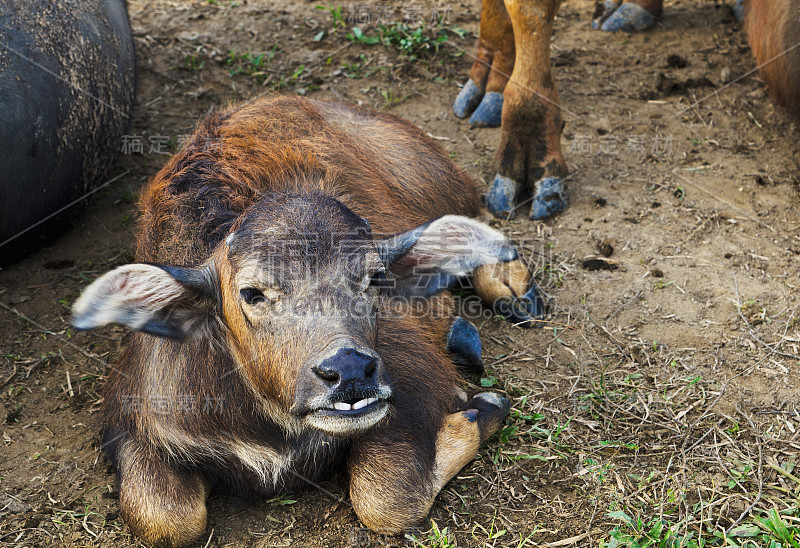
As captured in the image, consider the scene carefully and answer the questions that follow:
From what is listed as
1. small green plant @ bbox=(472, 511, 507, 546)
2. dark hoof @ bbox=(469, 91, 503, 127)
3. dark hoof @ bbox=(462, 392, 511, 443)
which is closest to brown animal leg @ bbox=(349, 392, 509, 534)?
dark hoof @ bbox=(462, 392, 511, 443)

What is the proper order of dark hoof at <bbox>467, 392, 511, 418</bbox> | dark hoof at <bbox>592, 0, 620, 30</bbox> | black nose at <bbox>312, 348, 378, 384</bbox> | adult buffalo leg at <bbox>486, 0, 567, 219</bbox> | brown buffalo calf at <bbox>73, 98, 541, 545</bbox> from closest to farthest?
black nose at <bbox>312, 348, 378, 384</bbox>
brown buffalo calf at <bbox>73, 98, 541, 545</bbox>
dark hoof at <bbox>467, 392, 511, 418</bbox>
adult buffalo leg at <bbox>486, 0, 567, 219</bbox>
dark hoof at <bbox>592, 0, 620, 30</bbox>

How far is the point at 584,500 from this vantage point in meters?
4.00

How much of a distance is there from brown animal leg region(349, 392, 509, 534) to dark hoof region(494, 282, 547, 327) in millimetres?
1150

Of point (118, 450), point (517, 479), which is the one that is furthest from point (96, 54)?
point (517, 479)

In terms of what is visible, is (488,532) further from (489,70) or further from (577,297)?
(489,70)

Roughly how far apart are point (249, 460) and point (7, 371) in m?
1.94

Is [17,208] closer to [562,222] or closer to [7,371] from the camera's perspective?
[7,371]

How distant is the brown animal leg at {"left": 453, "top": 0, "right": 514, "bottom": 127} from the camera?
7031mm

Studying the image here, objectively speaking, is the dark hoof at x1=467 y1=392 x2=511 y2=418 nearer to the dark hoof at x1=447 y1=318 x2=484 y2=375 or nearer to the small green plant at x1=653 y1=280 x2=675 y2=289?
the dark hoof at x1=447 y1=318 x2=484 y2=375

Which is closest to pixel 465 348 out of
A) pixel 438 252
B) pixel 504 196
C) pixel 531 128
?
pixel 438 252

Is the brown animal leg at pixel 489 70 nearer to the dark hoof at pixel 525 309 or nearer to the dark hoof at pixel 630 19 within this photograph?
the dark hoof at pixel 630 19

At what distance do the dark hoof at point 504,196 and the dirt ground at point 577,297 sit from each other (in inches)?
7.1

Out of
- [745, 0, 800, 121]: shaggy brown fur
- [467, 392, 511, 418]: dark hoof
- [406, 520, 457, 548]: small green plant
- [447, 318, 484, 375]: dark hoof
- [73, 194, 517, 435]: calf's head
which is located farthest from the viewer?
[745, 0, 800, 121]: shaggy brown fur

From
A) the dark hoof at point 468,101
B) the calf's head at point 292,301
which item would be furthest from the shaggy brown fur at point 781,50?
the calf's head at point 292,301
